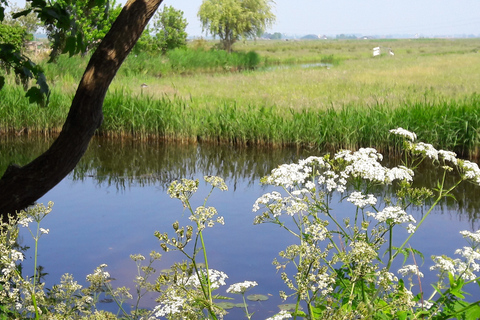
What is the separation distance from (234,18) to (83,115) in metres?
57.1

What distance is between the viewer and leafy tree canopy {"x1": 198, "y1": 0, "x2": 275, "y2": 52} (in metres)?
60.5

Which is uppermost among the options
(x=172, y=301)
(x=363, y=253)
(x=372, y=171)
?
(x=372, y=171)

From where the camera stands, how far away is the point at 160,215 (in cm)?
805

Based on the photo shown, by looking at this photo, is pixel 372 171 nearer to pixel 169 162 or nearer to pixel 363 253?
pixel 363 253

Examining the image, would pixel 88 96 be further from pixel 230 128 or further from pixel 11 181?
pixel 230 128

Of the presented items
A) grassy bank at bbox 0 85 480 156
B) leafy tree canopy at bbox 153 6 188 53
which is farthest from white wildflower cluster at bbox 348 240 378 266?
leafy tree canopy at bbox 153 6 188 53

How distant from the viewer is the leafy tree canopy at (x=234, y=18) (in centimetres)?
6050

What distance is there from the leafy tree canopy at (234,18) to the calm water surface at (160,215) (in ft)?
163

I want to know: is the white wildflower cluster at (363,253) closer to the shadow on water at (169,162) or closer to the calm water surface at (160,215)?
the calm water surface at (160,215)

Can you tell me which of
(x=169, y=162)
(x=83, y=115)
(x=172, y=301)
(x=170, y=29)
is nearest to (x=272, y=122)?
(x=169, y=162)

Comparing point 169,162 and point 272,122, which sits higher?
point 272,122

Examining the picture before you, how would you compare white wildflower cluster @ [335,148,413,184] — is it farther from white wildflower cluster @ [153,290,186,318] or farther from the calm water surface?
→ the calm water surface

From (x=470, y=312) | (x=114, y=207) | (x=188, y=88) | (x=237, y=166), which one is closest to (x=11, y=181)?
(x=470, y=312)

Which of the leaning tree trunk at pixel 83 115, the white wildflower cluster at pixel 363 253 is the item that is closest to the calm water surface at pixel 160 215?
the leaning tree trunk at pixel 83 115
